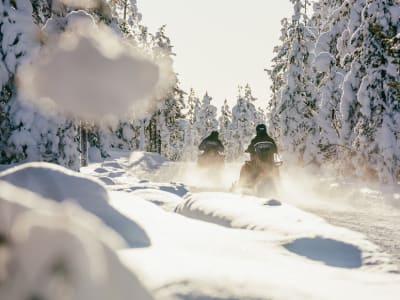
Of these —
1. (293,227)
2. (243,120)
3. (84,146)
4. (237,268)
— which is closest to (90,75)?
(84,146)

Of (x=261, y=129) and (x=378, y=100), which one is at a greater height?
(x=378, y=100)

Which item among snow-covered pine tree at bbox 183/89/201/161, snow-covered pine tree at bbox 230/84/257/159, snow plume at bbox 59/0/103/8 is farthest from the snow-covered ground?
snow-covered pine tree at bbox 183/89/201/161

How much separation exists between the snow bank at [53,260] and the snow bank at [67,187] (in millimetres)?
3050

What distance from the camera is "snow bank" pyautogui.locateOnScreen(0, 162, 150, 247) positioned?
6053 millimetres

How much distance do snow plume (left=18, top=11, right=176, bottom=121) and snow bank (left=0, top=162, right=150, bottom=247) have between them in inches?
333

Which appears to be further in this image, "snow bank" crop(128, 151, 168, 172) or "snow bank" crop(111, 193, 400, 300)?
"snow bank" crop(128, 151, 168, 172)

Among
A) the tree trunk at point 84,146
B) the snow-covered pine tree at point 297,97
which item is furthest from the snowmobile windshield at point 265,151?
the snow-covered pine tree at point 297,97

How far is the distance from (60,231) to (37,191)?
408cm

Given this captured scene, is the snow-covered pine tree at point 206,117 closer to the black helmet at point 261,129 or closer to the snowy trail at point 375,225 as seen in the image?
the black helmet at point 261,129

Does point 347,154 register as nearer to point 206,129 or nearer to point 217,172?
point 217,172

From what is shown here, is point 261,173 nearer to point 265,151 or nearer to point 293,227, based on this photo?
point 265,151

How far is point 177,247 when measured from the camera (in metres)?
5.26

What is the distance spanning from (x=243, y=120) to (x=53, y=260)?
244ft

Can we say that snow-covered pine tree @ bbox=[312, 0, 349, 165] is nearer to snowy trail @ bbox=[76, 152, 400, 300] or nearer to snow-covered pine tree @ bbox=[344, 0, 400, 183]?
snow-covered pine tree @ bbox=[344, 0, 400, 183]
